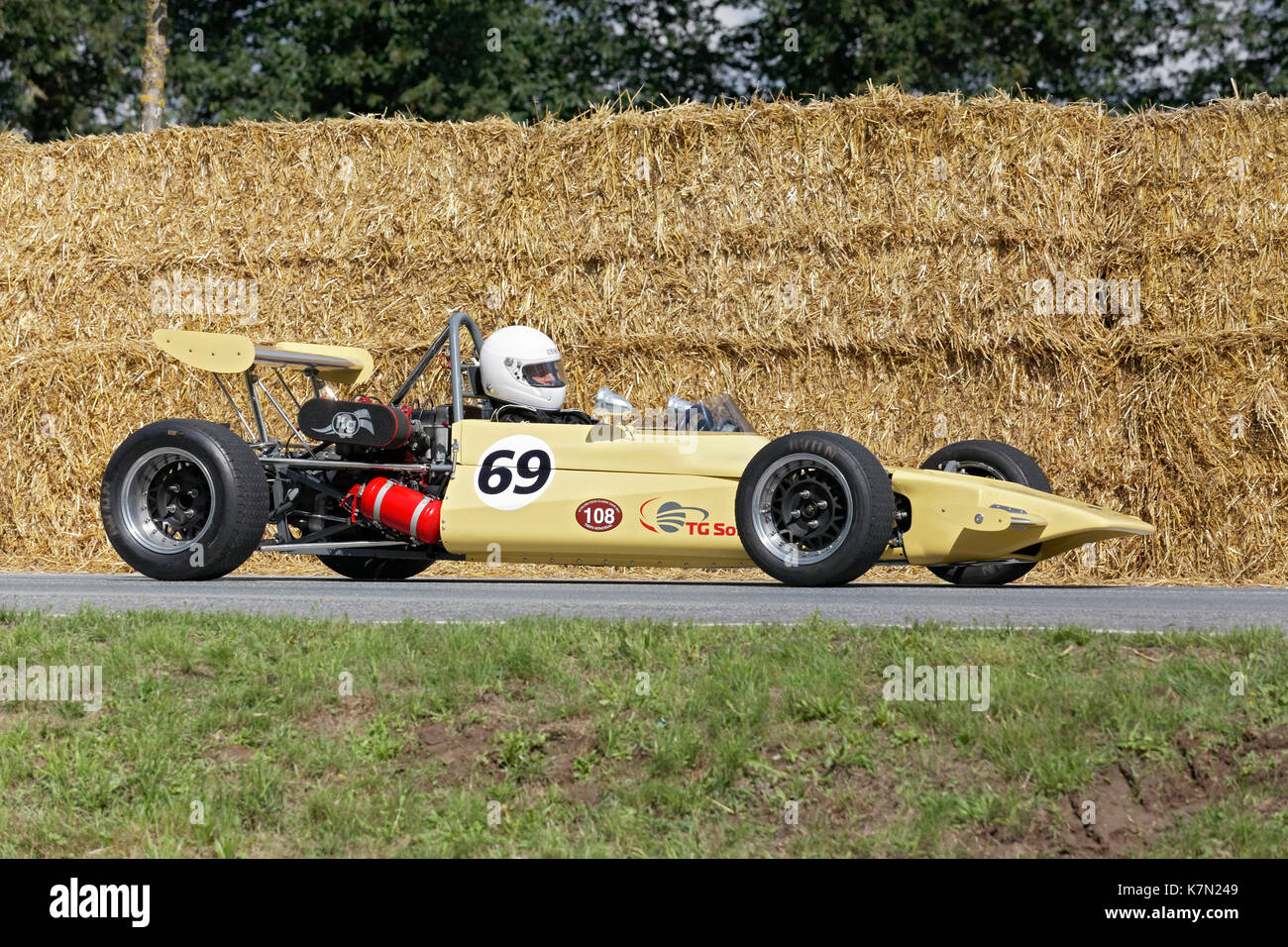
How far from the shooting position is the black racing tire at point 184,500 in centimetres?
934

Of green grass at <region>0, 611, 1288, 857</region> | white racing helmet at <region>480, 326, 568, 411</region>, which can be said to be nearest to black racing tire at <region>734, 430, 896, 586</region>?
white racing helmet at <region>480, 326, 568, 411</region>

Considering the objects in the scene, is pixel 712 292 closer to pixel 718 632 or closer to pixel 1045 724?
pixel 718 632

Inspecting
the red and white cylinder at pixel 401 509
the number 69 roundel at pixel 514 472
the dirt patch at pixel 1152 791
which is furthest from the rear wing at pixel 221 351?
the dirt patch at pixel 1152 791

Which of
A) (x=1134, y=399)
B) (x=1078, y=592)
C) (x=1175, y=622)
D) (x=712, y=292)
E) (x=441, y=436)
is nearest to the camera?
(x=1175, y=622)

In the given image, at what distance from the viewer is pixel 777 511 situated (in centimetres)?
850

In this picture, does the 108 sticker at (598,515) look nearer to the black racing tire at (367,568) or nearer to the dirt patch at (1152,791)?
the black racing tire at (367,568)

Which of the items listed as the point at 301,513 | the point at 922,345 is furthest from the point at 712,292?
the point at 301,513

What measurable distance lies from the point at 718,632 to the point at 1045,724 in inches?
57.8

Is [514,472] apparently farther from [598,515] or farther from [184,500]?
[184,500]

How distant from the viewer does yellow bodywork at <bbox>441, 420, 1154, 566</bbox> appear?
27.4 ft

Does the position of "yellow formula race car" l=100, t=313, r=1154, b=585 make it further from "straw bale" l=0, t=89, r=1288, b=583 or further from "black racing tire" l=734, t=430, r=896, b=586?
"straw bale" l=0, t=89, r=1288, b=583

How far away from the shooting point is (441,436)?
979cm

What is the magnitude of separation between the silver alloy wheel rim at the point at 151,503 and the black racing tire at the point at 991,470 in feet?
15.6

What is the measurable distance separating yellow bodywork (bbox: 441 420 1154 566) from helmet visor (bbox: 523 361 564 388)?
0.62 meters
